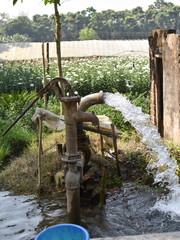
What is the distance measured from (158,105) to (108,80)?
501 cm

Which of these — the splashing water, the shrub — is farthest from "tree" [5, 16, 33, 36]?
the splashing water

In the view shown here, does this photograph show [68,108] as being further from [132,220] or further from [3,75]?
[3,75]

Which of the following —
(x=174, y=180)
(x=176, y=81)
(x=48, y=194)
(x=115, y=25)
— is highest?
(x=115, y=25)

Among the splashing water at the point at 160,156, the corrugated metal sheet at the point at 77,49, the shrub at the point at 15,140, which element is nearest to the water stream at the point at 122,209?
the splashing water at the point at 160,156

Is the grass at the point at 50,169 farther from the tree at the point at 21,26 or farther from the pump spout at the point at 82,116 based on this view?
the tree at the point at 21,26

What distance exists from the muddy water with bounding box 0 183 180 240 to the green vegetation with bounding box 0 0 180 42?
53153mm

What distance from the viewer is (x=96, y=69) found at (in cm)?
1248

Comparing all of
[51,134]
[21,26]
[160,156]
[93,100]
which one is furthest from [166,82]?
[21,26]

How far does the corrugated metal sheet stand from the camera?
2234 centimetres

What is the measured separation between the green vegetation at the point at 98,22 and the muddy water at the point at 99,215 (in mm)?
53153

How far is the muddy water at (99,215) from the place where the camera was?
151 inches

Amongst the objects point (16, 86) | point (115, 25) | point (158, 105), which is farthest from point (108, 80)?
point (115, 25)

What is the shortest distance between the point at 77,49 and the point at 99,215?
1982 cm

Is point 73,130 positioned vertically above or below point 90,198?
above
